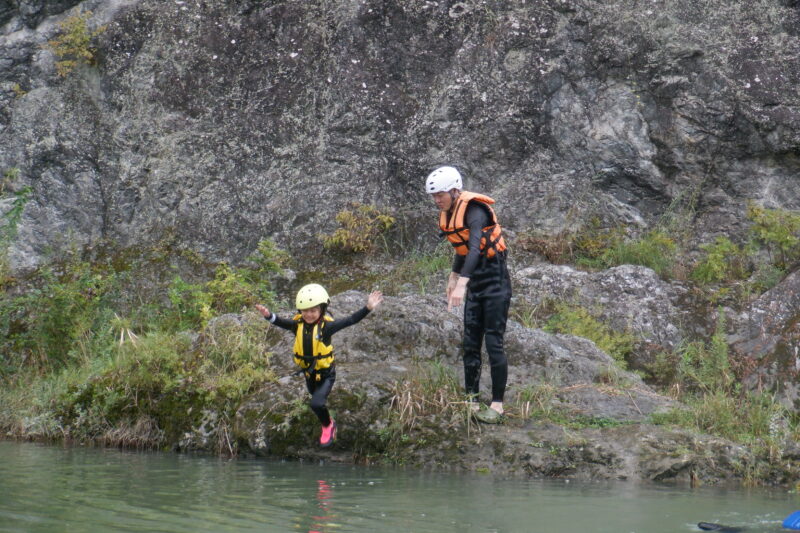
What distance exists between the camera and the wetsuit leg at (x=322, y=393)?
7.14 m

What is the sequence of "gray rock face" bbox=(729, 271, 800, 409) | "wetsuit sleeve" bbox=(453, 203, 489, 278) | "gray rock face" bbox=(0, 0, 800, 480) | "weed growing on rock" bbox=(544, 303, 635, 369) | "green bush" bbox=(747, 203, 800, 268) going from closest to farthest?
1. "wetsuit sleeve" bbox=(453, 203, 489, 278)
2. "gray rock face" bbox=(729, 271, 800, 409)
3. "weed growing on rock" bbox=(544, 303, 635, 369)
4. "green bush" bbox=(747, 203, 800, 268)
5. "gray rock face" bbox=(0, 0, 800, 480)

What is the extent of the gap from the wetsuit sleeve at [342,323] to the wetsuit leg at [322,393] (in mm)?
320

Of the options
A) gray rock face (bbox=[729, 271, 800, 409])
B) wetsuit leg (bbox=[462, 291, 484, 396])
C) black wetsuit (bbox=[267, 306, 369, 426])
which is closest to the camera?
Answer: black wetsuit (bbox=[267, 306, 369, 426])

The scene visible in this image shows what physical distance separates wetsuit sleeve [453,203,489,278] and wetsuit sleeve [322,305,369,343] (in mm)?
896

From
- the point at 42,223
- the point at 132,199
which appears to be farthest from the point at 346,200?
the point at 42,223

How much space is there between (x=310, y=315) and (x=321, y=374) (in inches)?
20.5

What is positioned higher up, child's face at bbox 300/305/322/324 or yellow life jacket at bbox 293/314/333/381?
child's face at bbox 300/305/322/324

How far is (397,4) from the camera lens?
13.4 meters

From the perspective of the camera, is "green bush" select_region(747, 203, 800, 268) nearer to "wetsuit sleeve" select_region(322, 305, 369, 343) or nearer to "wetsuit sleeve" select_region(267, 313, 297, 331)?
"wetsuit sleeve" select_region(322, 305, 369, 343)

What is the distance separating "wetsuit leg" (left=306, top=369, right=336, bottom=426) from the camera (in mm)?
7145

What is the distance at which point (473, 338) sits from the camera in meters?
7.55

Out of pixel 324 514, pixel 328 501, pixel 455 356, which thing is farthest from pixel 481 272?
pixel 324 514

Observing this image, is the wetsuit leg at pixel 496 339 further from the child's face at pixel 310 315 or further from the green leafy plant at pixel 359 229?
the green leafy plant at pixel 359 229

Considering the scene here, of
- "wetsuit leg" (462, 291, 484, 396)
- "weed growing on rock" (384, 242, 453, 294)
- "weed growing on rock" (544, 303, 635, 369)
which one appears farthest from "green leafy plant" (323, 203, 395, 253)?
"wetsuit leg" (462, 291, 484, 396)
